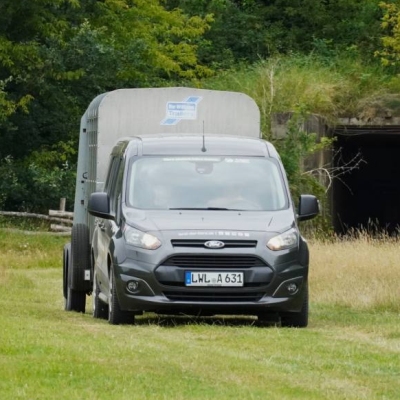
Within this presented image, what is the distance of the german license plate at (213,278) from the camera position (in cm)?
1493

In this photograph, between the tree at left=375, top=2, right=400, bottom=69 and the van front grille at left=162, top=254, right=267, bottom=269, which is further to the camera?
the tree at left=375, top=2, right=400, bottom=69

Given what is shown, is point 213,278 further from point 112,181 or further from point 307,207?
point 112,181

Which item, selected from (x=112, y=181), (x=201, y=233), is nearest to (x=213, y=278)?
(x=201, y=233)

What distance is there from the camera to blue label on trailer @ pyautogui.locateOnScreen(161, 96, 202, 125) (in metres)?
18.5

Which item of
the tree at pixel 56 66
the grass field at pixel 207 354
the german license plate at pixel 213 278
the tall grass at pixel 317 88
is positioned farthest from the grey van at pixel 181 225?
the tree at pixel 56 66

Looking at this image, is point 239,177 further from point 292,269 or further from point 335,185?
point 335,185

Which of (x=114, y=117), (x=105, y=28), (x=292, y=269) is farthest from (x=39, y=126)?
(x=292, y=269)

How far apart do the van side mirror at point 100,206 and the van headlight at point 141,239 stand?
1.91 ft

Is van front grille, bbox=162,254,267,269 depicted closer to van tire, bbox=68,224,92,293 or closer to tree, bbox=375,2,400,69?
van tire, bbox=68,224,92,293

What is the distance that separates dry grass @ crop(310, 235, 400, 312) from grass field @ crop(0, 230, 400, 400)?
0.04m

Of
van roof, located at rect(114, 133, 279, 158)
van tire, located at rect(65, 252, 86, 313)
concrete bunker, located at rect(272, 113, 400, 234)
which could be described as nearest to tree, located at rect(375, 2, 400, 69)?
concrete bunker, located at rect(272, 113, 400, 234)

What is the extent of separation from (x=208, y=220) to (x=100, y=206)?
1.19 metres

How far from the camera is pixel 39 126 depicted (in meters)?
46.8

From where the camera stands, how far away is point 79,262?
18.2 meters
